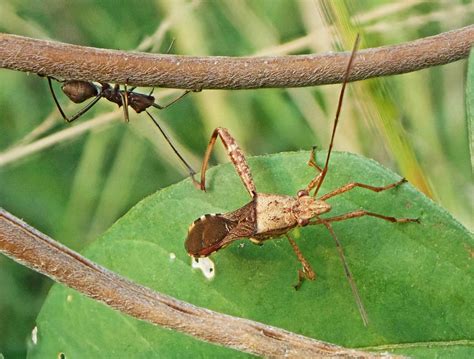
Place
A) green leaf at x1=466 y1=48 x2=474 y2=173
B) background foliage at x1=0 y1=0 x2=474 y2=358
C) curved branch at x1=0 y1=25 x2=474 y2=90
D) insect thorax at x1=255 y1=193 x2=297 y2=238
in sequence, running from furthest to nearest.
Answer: background foliage at x1=0 y1=0 x2=474 y2=358, insect thorax at x1=255 y1=193 x2=297 y2=238, curved branch at x1=0 y1=25 x2=474 y2=90, green leaf at x1=466 y1=48 x2=474 y2=173

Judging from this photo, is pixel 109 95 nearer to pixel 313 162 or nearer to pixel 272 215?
pixel 272 215

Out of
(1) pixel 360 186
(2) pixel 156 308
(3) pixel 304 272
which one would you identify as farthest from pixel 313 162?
(2) pixel 156 308

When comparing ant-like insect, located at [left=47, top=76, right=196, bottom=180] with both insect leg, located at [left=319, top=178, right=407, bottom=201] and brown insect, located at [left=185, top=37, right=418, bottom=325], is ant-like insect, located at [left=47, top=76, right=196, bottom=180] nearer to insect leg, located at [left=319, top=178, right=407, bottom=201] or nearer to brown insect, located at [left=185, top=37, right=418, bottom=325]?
brown insect, located at [left=185, top=37, right=418, bottom=325]

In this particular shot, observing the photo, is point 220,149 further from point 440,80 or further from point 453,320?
point 453,320

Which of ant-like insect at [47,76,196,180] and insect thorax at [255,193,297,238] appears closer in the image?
insect thorax at [255,193,297,238]

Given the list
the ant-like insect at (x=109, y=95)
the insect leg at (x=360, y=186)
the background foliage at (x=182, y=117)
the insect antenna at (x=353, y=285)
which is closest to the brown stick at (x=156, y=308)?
the insect antenna at (x=353, y=285)

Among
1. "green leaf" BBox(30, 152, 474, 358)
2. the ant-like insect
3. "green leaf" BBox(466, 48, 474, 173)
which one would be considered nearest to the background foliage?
the ant-like insect
